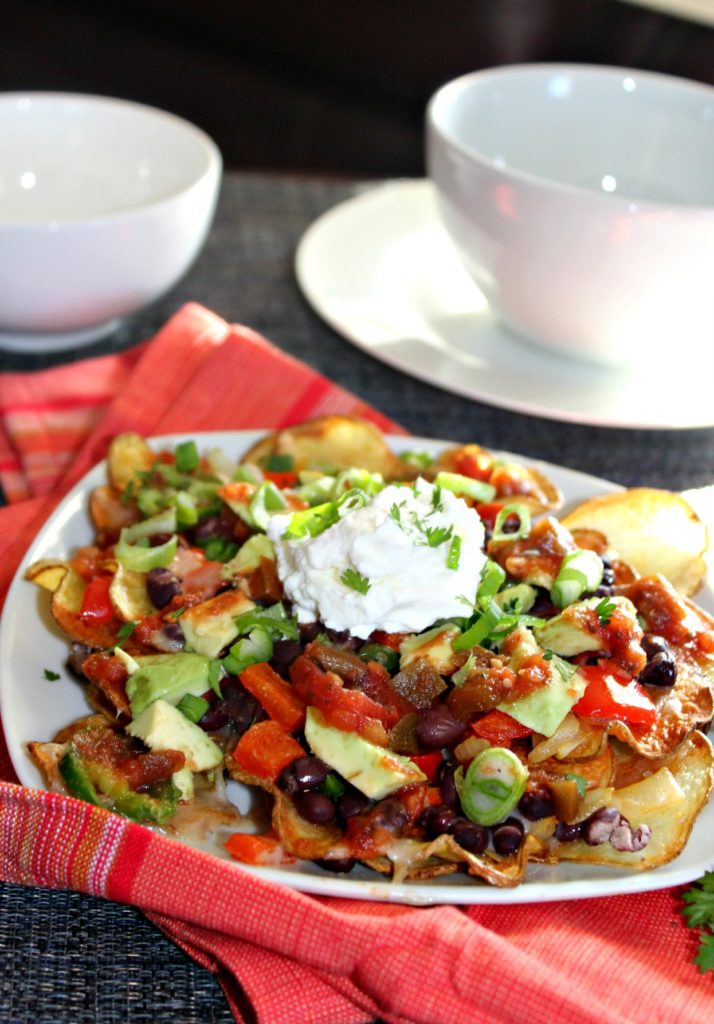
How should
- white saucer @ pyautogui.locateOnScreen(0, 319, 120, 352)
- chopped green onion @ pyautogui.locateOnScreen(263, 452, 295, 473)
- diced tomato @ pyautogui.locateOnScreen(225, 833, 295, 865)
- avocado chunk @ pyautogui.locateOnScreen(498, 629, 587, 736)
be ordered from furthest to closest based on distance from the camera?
white saucer @ pyautogui.locateOnScreen(0, 319, 120, 352), chopped green onion @ pyautogui.locateOnScreen(263, 452, 295, 473), avocado chunk @ pyautogui.locateOnScreen(498, 629, 587, 736), diced tomato @ pyautogui.locateOnScreen(225, 833, 295, 865)

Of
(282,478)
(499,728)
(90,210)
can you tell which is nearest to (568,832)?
(499,728)

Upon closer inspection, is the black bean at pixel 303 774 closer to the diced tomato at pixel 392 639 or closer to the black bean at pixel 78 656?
the diced tomato at pixel 392 639

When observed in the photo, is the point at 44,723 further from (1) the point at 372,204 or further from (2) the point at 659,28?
(2) the point at 659,28

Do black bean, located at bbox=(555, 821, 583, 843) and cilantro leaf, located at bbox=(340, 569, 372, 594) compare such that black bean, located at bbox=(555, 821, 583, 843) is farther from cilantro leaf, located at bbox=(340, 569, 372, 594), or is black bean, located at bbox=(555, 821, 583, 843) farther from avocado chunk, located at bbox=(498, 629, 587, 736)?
cilantro leaf, located at bbox=(340, 569, 372, 594)

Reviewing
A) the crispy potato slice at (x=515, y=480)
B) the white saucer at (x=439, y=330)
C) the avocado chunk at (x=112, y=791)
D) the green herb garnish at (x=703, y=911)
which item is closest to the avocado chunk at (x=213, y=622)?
the avocado chunk at (x=112, y=791)

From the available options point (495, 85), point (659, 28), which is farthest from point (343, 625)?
point (659, 28)

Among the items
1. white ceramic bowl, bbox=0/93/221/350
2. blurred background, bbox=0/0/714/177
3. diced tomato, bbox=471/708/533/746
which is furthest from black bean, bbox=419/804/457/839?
blurred background, bbox=0/0/714/177
